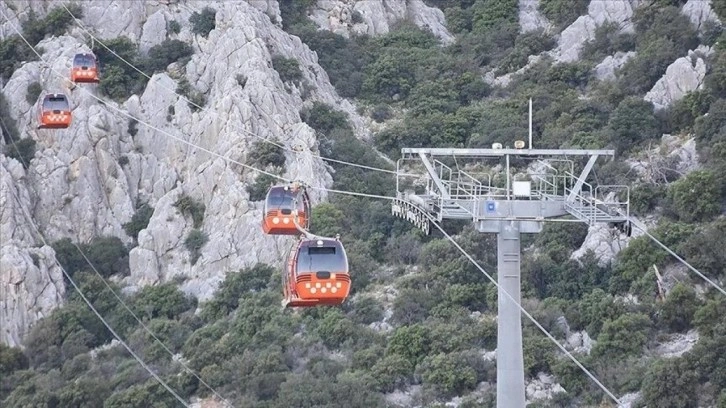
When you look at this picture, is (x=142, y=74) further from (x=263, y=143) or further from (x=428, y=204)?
(x=428, y=204)

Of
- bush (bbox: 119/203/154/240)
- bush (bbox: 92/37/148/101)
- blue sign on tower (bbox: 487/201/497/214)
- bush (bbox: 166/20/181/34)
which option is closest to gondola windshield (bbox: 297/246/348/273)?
blue sign on tower (bbox: 487/201/497/214)

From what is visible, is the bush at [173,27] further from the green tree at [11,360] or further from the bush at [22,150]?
the green tree at [11,360]

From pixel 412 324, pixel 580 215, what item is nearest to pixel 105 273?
pixel 412 324

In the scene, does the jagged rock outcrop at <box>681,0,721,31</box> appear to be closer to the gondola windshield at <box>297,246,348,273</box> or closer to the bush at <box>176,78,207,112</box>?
the bush at <box>176,78,207,112</box>

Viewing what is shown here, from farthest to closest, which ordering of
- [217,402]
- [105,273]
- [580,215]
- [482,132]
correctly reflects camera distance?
[482,132] < [105,273] < [217,402] < [580,215]

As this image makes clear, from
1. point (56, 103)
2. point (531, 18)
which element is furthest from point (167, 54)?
point (531, 18)

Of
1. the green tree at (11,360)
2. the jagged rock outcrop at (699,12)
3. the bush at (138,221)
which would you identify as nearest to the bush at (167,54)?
the bush at (138,221)

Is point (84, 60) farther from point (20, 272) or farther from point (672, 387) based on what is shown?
point (672, 387)
